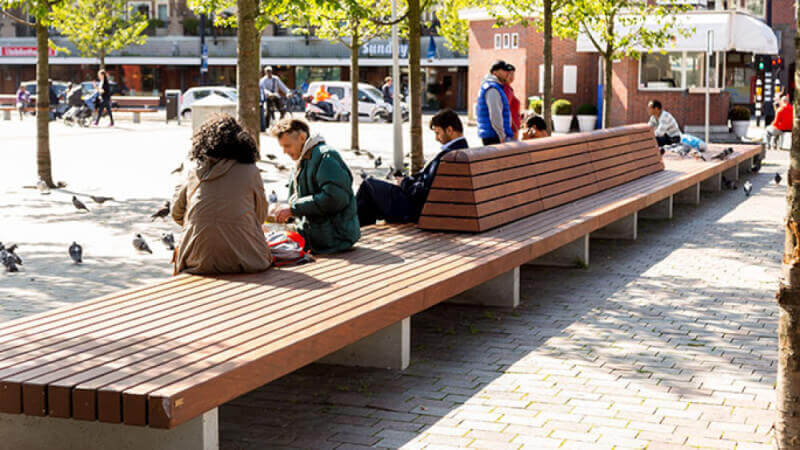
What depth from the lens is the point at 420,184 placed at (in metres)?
8.30

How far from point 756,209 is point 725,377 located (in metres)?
8.87

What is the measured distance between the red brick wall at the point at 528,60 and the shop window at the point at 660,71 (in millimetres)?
3163

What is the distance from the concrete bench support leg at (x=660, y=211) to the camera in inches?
523

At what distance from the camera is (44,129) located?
50.4ft

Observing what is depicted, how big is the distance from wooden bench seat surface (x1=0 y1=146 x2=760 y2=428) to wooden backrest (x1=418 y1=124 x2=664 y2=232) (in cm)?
40

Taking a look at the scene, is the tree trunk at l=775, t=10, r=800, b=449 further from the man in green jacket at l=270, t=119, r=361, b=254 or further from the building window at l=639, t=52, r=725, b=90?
the building window at l=639, t=52, r=725, b=90

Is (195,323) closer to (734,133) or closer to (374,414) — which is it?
(374,414)

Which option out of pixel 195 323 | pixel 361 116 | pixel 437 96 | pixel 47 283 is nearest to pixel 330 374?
pixel 195 323

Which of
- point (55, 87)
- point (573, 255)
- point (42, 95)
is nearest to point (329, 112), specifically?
point (55, 87)

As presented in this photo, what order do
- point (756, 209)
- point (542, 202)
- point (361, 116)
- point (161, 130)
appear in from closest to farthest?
point (542, 202), point (756, 209), point (161, 130), point (361, 116)

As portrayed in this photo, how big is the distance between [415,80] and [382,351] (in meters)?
9.62

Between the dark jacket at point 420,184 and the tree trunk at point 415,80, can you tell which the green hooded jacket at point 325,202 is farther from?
the tree trunk at point 415,80

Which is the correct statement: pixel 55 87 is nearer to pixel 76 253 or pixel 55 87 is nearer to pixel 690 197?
pixel 690 197

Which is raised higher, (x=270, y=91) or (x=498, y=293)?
(x=270, y=91)
